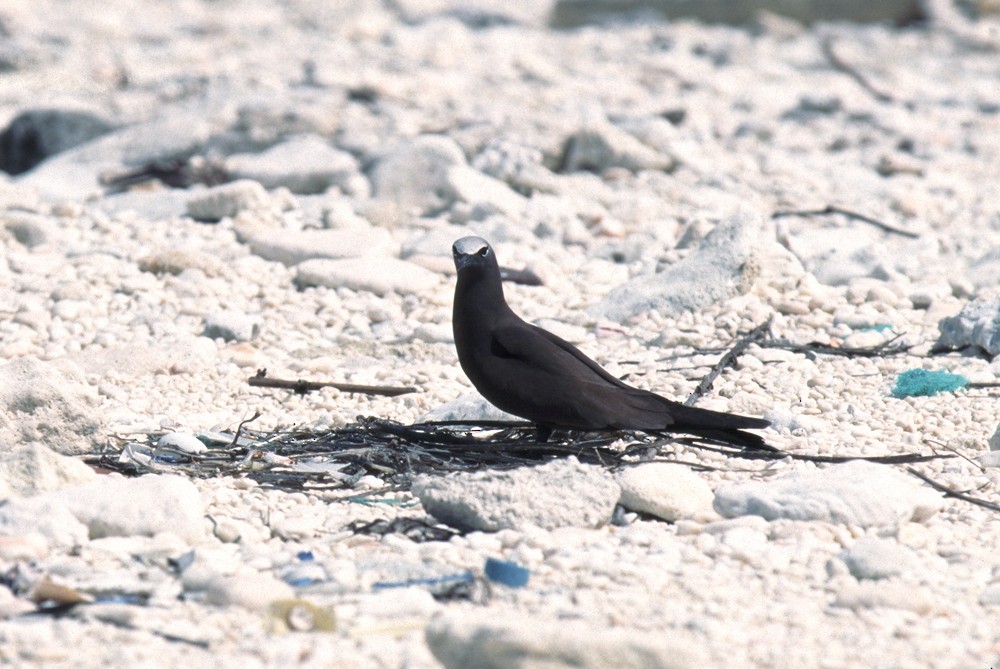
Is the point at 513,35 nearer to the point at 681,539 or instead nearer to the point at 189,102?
the point at 189,102

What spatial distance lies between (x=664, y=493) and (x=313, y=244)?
352 cm

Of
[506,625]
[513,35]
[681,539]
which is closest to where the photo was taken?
[506,625]

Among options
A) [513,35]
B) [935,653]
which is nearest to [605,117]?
[513,35]

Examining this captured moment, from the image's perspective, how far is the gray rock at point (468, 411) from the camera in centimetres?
450

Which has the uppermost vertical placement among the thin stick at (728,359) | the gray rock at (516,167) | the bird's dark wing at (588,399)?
the bird's dark wing at (588,399)

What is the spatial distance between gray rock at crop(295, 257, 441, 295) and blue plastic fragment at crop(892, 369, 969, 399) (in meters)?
2.26

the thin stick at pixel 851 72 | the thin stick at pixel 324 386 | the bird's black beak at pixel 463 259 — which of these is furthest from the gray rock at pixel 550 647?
the thin stick at pixel 851 72

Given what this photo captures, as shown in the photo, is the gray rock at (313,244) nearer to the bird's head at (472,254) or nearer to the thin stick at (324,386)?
the thin stick at (324,386)

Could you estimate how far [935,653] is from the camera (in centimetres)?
283

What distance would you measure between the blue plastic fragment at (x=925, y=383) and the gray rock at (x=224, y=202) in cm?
376

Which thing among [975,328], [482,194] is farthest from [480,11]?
[975,328]

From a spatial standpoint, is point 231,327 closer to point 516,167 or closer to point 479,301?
point 479,301

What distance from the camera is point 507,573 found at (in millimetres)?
3135

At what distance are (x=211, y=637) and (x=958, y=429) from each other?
Result: 104 inches
